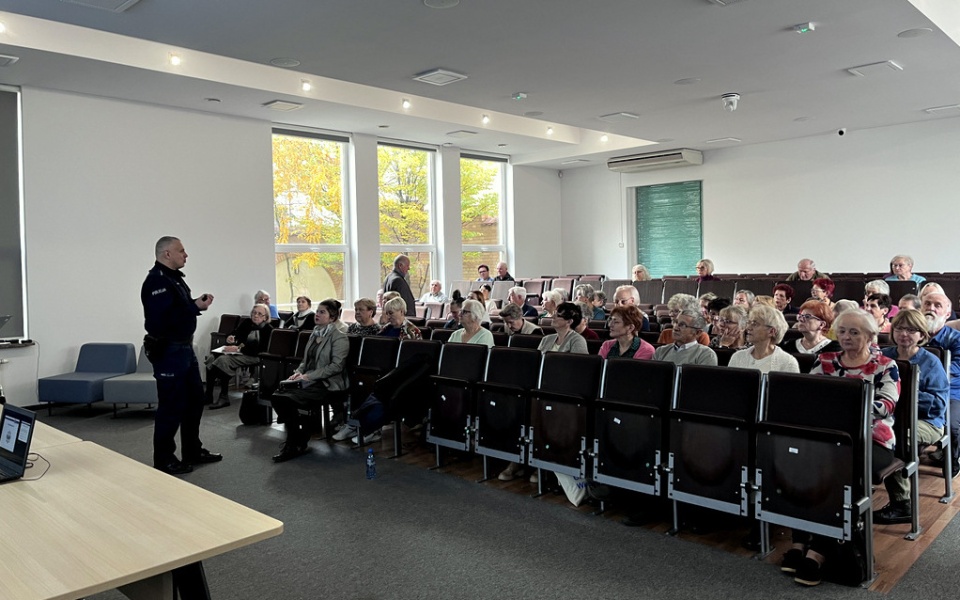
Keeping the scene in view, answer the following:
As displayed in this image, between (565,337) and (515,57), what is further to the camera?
(515,57)

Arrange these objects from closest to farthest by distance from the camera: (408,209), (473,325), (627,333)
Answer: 1. (627,333)
2. (473,325)
3. (408,209)

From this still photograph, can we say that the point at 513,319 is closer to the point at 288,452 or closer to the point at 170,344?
the point at 288,452

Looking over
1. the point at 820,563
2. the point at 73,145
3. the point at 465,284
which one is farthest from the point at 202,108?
the point at 820,563

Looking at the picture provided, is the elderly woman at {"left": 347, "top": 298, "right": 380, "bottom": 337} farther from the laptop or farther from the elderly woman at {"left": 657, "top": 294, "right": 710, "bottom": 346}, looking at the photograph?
the laptop

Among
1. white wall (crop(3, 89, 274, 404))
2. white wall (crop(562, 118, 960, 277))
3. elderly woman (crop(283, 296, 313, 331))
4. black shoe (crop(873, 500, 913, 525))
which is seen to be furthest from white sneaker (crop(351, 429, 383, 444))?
white wall (crop(562, 118, 960, 277))

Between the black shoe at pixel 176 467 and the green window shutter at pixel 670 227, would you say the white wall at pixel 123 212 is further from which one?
the green window shutter at pixel 670 227

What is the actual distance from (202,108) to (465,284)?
5.35m

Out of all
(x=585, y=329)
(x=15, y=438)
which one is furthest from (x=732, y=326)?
(x=15, y=438)

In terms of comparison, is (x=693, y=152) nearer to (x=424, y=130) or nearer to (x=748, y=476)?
(x=424, y=130)

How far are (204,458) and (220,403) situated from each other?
2646 millimetres

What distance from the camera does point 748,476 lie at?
352cm

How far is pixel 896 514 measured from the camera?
3.84 meters

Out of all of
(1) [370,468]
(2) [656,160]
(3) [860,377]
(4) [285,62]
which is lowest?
(1) [370,468]

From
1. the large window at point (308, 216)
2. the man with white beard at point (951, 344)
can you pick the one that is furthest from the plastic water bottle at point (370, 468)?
the large window at point (308, 216)
